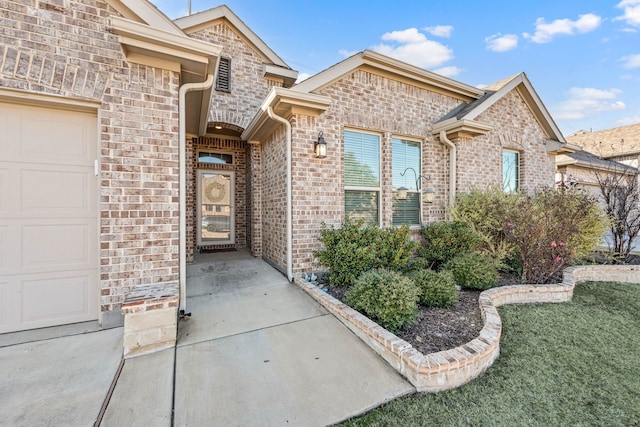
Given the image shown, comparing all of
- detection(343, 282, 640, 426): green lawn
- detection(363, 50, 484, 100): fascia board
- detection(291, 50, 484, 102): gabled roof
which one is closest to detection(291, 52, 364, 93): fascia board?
detection(291, 50, 484, 102): gabled roof

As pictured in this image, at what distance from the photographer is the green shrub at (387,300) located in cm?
310

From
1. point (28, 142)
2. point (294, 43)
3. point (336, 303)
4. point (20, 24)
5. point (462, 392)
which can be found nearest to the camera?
point (462, 392)

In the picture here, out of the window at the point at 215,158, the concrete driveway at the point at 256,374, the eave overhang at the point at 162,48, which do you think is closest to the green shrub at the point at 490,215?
the concrete driveway at the point at 256,374

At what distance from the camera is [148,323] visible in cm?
271

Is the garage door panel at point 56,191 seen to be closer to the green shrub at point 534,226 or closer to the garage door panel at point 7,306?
the garage door panel at point 7,306

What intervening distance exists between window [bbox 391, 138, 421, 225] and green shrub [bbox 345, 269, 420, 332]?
9.51 ft

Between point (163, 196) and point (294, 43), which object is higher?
Result: point (294, 43)

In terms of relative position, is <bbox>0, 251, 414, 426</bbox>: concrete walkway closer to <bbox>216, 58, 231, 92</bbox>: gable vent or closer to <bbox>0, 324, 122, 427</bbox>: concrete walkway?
<bbox>0, 324, 122, 427</bbox>: concrete walkway

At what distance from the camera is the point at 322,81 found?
5133mm

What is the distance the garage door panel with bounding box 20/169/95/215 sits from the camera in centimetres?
299

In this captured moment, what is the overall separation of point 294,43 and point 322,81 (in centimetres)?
686

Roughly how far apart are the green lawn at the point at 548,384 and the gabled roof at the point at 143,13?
15.1ft

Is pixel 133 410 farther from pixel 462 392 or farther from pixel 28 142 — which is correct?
pixel 28 142

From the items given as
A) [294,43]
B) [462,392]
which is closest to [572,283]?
[462,392]
